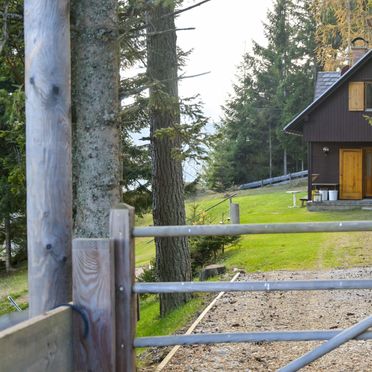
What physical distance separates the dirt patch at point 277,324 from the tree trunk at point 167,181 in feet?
3.07

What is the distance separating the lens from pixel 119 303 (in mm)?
3332

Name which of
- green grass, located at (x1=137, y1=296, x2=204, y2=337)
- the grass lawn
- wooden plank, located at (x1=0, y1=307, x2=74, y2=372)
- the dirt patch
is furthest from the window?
wooden plank, located at (x1=0, y1=307, x2=74, y2=372)

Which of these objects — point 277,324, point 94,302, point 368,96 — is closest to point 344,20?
point 368,96

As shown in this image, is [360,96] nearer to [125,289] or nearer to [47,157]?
[47,157]

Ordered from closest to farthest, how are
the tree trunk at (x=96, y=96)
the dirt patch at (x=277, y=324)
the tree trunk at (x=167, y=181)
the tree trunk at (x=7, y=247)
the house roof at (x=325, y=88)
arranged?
the tree trunk at (x=96, y=96) < the dirt patch at (x=277, y=324) < the tree trunk at (x=167, y=181) < the tree trunk at (x=7, y=247) < the house roof at (x=325, y=88)

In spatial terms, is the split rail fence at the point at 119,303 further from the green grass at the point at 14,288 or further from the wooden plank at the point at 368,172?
the wooden plank at the point at 368,172

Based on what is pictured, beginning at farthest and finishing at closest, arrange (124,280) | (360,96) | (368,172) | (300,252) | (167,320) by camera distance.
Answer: (368,172) → (360,96) → (300,252) → (167,320) → (124,280)

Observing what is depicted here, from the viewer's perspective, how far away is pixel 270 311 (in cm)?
779

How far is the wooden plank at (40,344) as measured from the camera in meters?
2.57

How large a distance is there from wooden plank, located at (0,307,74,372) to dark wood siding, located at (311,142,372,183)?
25.5 meters

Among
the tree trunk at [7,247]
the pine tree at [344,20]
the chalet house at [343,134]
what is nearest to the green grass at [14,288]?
the tree trunk at [7,247]

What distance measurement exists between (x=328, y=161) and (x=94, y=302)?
25.6 metres

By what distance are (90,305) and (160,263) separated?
20.3 ft

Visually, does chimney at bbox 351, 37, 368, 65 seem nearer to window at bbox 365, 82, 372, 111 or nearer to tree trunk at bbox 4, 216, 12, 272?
window at bbox 365, 82, 372, 111
